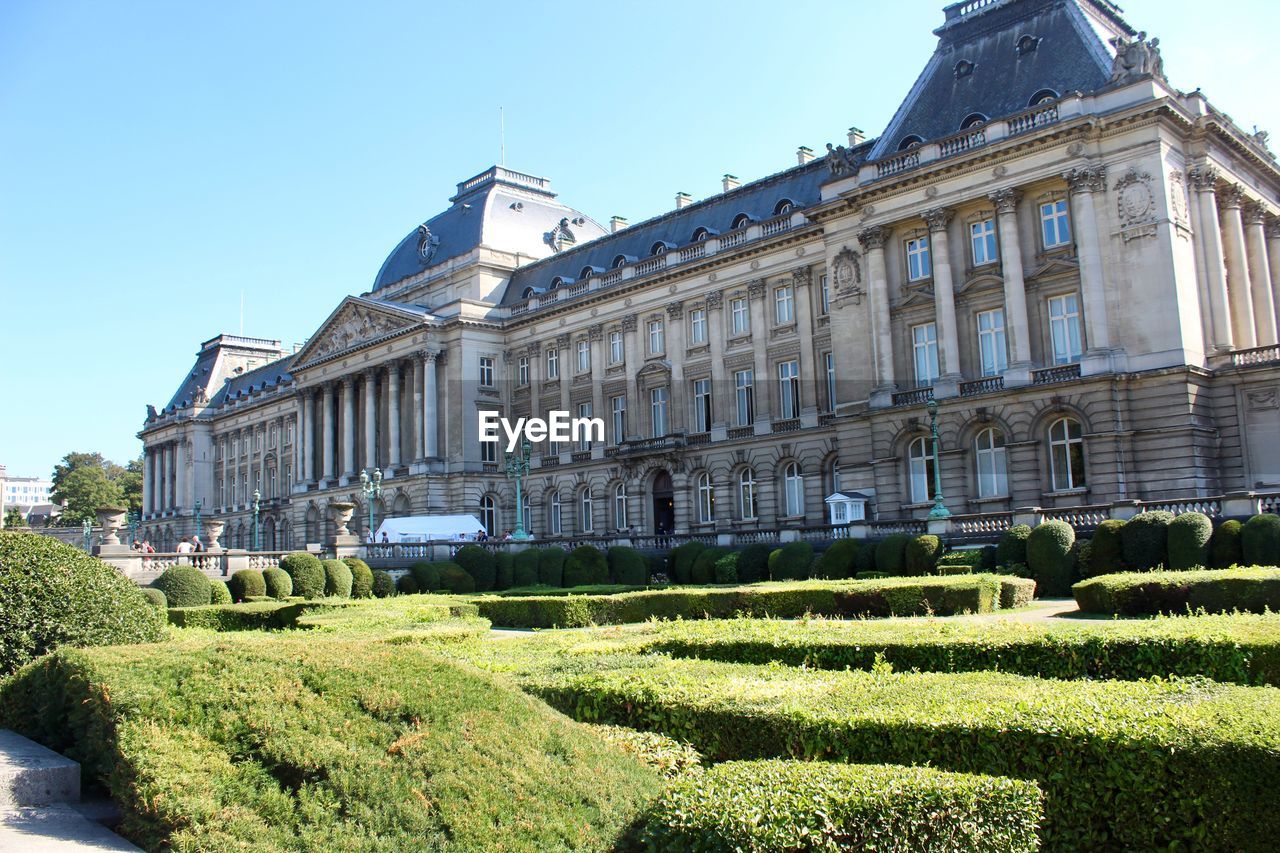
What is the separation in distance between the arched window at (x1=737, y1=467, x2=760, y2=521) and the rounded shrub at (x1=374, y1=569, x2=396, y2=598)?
19173 mm

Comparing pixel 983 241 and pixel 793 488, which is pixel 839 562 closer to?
pixel 983 241

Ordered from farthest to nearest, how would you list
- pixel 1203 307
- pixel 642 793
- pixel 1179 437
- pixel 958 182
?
pixel 958 182, pixel 1203 307, pixel 1179 437, pixel 642 793

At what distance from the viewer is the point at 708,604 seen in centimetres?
2572

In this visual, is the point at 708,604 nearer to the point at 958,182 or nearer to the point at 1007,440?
the point at 1007,440

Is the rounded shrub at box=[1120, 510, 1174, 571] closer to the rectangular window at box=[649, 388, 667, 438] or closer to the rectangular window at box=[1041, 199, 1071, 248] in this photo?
the rectangular window at box=[1041, 199, 1071, 248]

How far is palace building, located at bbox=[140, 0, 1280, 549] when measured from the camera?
39.8m

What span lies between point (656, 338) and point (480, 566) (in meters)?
20.4

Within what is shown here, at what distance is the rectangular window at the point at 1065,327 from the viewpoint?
4169 cm

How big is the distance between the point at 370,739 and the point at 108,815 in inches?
91.6

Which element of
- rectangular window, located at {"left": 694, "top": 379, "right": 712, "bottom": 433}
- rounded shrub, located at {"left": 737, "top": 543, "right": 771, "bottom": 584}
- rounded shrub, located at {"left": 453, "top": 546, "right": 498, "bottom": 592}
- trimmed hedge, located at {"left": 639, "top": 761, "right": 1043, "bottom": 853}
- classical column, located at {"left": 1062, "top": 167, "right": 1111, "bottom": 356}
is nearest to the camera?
trimmed hedge, located at {"left": 639, "top": 761, "right": 1043, "bottom": 853}

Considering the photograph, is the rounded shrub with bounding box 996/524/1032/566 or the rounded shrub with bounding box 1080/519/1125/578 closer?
the rounded shrub with bounding box 1080/519/1125/578

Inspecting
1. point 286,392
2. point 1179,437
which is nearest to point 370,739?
point 1179,437

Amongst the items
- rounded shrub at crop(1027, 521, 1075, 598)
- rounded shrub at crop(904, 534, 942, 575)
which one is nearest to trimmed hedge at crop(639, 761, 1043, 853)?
rounded shrub at crop(1027, 521, 1075, 598)

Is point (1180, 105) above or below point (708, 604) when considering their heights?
above
